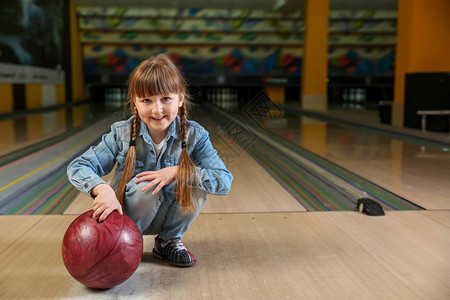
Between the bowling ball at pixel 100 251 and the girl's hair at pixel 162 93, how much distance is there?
170 millimetres

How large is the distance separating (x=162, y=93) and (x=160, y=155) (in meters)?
0.20

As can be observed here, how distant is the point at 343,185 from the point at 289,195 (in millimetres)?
328

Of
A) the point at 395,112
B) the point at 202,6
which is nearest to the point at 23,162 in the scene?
the point at 395,112

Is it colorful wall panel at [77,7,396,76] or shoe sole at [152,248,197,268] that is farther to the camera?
colorful wall panel at [77,7,396,76]

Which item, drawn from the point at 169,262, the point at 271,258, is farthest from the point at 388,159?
the point at 169,262

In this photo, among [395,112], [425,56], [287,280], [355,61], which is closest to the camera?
[287,280]

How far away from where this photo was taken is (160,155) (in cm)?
146

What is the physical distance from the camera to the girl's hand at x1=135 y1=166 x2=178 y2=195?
53.6 inches

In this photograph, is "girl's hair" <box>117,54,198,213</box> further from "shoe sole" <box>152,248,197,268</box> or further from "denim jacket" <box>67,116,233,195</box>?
"shoe sole" <box>152,248,197,268</box>

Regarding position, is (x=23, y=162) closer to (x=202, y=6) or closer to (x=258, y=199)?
(x=258, y=199)

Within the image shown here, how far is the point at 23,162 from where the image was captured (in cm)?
331

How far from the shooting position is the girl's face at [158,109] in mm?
1379

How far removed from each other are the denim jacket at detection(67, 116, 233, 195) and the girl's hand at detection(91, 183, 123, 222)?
105 mm

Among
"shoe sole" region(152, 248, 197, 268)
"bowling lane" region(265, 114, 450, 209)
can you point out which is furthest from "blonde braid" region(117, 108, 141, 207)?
"bowling lane" region(265, 114, 450, 209)
